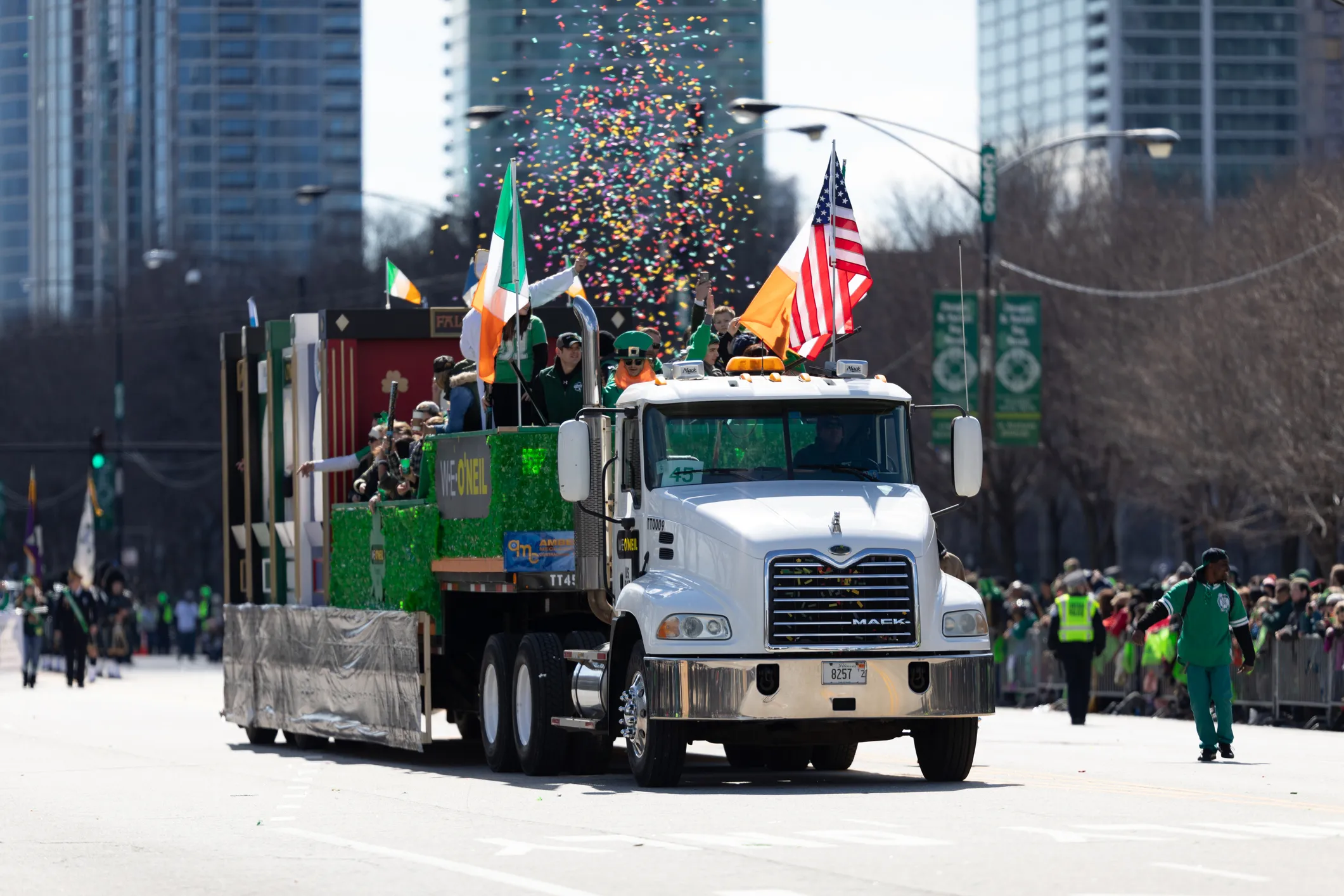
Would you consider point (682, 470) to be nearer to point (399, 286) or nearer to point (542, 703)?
point (542, 703)

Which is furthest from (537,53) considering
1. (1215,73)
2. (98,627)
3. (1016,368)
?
(1016,368)

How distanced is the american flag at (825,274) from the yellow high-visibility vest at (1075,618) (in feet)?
31.5

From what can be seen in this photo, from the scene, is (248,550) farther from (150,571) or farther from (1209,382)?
(150,571)

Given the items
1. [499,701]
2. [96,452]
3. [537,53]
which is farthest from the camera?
[537,53]

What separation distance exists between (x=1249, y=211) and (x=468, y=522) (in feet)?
123

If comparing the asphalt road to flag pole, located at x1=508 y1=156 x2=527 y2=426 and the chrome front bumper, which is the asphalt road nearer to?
the chrome front bumper

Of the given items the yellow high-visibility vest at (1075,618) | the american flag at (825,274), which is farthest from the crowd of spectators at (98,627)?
the american flag at (825,274)

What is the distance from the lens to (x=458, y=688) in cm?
2205

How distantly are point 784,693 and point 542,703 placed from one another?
111 inches

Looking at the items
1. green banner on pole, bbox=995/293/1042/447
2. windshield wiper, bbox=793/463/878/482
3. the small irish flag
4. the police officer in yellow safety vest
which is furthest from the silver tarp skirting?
green banner on pole, bbox=995/293/1042/447

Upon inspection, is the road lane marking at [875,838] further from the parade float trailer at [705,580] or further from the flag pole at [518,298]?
the flag pole at [518,298]

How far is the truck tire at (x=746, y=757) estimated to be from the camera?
67.2ft

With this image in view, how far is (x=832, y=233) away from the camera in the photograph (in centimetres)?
2081

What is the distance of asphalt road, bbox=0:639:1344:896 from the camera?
466 inches
